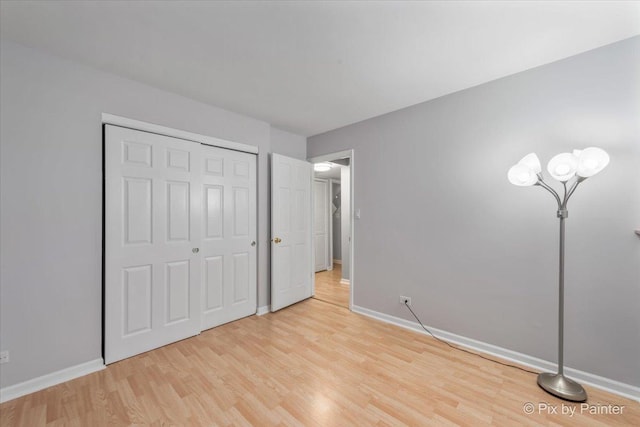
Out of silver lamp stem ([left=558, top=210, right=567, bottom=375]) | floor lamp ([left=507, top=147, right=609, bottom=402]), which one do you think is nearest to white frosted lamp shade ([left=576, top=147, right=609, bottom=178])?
floor lamp ([left=507, top=147, right=609, bottom=402])

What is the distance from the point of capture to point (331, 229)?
6.29 metres

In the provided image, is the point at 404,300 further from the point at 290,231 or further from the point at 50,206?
the point at 50,206

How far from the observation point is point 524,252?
2221 mm

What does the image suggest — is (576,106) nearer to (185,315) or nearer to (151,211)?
(151,211)

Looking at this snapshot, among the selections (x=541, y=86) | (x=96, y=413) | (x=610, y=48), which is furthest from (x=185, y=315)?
(x=610, y=48)

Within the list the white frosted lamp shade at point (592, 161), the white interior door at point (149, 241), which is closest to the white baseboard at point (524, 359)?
the white frosted lamp shade at point (592, 161)

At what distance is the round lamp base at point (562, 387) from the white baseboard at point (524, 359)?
0.17 meters

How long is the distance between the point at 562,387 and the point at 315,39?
3.06 meters

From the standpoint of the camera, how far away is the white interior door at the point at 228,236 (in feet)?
9.43

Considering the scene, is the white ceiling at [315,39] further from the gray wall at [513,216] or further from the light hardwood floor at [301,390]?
the light hardwood floor at [301,390]

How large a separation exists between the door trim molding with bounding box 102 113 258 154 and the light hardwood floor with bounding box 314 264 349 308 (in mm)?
2437

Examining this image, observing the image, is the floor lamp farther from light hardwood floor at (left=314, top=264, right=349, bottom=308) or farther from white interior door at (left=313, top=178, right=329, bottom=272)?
white interior door at (left=313, top=178, right=329, bottom=272)

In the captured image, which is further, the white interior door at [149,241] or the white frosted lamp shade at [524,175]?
the white interior door at [149,241]

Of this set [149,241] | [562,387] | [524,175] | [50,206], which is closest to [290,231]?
[149,241]
